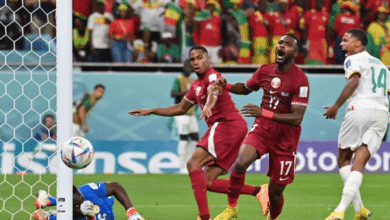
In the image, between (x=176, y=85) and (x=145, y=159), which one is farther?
(x=176, y=85)

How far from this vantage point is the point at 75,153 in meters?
4.82

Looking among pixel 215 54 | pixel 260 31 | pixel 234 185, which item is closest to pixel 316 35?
pixel 260 31

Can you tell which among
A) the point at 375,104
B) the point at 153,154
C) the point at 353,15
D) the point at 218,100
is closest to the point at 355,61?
the point at 375,104

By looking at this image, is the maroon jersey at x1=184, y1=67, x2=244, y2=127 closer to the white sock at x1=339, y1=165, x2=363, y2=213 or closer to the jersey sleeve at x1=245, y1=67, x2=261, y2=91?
the jersey sleeve at x1=245, y1=67, x2=261, y2=91

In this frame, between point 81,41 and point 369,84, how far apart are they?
7921 mm

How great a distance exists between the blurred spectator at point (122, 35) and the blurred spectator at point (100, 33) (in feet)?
0.38

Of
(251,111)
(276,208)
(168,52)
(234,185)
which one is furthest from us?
(168,52)

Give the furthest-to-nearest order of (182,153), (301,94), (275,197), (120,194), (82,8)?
(82,8), (182,153), (275,197), (301,94), (120,194)

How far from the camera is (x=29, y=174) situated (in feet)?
40.0

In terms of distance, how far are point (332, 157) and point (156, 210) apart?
20.9 feet

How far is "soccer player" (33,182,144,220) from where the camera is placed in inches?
217

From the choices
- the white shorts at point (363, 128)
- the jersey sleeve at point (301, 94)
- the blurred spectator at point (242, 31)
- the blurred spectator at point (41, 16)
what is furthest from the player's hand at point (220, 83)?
the blurred spectator at point (242, 31)

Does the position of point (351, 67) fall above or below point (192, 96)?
above

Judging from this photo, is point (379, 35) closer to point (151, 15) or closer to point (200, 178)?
point (151, 15)
